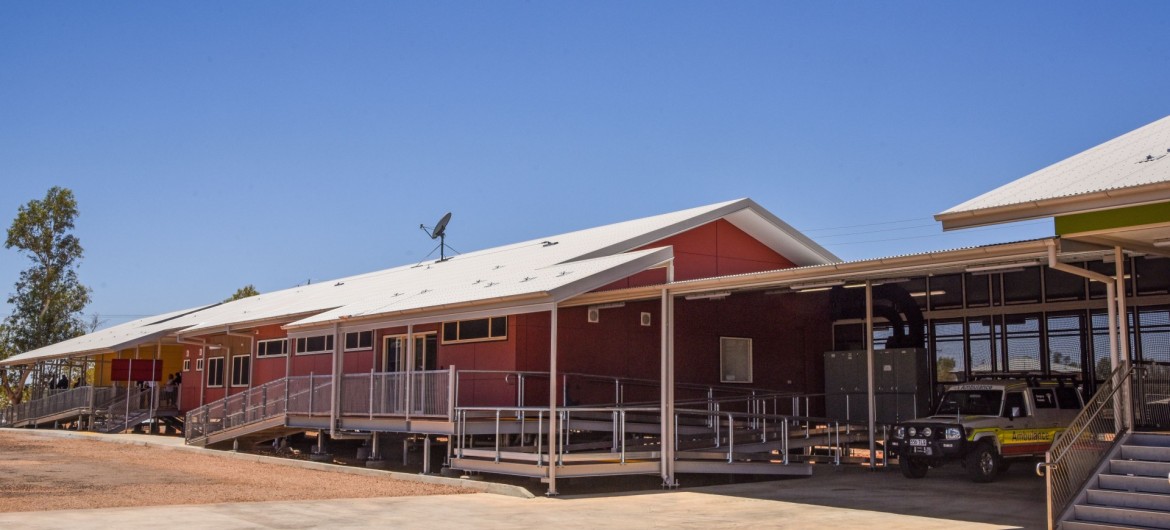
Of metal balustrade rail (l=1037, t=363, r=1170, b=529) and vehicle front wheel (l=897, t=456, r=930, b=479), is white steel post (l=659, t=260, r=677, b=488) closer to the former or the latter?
vehicle front wheel (l=897, t=456, r=930, b=479)

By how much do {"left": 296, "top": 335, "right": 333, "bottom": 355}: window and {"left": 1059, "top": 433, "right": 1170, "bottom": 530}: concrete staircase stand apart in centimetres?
2097

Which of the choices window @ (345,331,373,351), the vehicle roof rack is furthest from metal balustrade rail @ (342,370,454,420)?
the vehicle roof rack

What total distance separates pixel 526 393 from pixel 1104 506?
479 inches

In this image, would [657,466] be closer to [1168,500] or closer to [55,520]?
[1168,500]

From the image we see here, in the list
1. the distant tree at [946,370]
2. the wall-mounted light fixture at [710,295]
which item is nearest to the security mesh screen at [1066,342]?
the distant tree at [946,370]

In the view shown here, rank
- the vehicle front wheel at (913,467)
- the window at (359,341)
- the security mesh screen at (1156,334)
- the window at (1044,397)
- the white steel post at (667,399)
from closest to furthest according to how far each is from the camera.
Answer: the white steel post at (667,399), the vehicle front wheel at (913,467), the window at (1044,397), the security mesh screen at (1156,334), the window at (359,341)

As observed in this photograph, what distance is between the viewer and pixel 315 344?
2941 centimetres

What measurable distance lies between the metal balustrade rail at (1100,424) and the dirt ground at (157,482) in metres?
9.00

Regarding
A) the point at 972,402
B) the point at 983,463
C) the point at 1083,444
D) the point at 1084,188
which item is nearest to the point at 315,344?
the point at 972,402

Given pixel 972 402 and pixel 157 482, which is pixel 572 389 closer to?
pixel 972 402

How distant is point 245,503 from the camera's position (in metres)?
14.5

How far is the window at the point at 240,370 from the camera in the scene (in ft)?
110

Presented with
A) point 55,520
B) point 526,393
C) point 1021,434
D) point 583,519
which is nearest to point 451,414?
point 526,393

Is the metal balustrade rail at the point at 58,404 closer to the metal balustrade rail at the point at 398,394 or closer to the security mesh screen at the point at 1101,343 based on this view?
the metal balustrade rail at the point at 398,394
